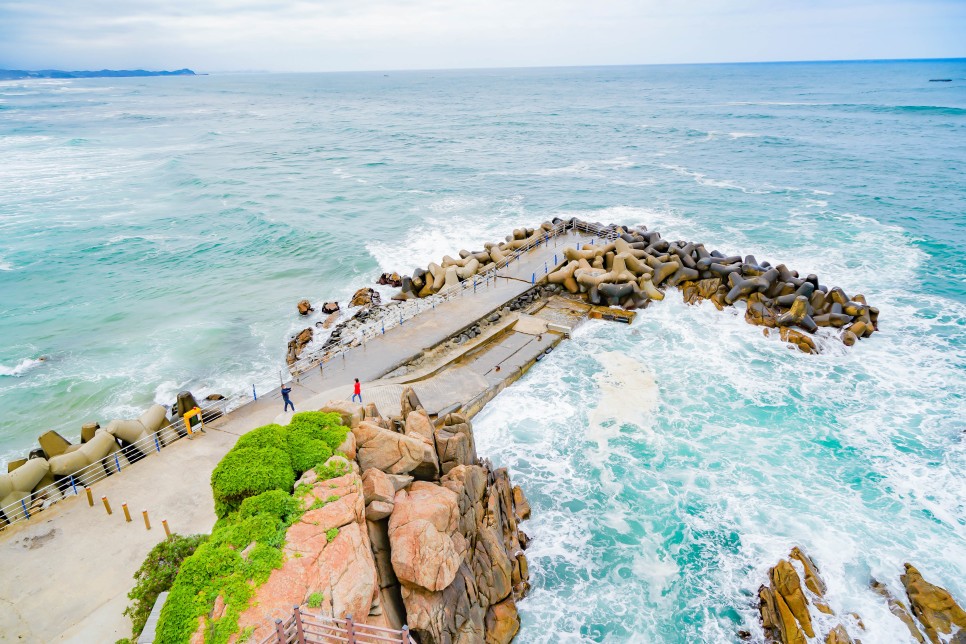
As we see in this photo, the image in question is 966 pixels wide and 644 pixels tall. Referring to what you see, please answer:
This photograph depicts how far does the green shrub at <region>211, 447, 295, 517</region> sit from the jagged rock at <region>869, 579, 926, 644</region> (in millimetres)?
15915

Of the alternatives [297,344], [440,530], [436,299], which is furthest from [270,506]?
[436,299]

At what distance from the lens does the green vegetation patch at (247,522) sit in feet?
32.3

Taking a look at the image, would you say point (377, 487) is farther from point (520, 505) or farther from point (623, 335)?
point (623, 335)

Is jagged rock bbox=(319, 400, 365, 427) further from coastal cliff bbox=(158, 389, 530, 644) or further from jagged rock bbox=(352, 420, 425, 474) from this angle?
jagged rock bbox=(352, 420, 425, 474)

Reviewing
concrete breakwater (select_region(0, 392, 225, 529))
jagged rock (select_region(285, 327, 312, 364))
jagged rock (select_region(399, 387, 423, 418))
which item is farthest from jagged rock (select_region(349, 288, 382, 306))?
jagged rock (select_region(399, 387, 423, 418))

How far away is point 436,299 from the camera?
31359 millimetres

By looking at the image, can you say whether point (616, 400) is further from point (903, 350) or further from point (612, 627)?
point (903, 350)

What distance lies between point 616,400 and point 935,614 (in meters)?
12.2

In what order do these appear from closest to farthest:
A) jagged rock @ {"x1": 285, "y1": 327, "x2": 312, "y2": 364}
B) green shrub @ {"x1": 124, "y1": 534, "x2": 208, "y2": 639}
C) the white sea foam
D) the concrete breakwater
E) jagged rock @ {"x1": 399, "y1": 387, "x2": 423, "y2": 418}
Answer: green shrub @ {"x1": 124, "y1": 534, "x2": 208, "y2": 639}, the white sea foam, the concrete breakwater, jagged rock @ {"x1": 399, "y1": 387, "x2": 423, "y2": 418}, jagged rock @ {"x1": 285, "y1": 327, "x2": 312, "y2": 364}

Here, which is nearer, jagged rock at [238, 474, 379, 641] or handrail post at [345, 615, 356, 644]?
handrail post at [345, 615, 356, 644]

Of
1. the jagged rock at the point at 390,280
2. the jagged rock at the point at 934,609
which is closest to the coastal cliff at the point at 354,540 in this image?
the jagged rock at the point at 934,609

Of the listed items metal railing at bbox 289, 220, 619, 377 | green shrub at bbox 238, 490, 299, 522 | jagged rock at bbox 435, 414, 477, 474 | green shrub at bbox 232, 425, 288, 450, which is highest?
green shrub at bbox 232, 425, 288, 450

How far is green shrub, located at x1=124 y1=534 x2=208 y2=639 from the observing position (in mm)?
11461

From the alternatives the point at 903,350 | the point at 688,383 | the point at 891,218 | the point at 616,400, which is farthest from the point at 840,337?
the point at 891,218
